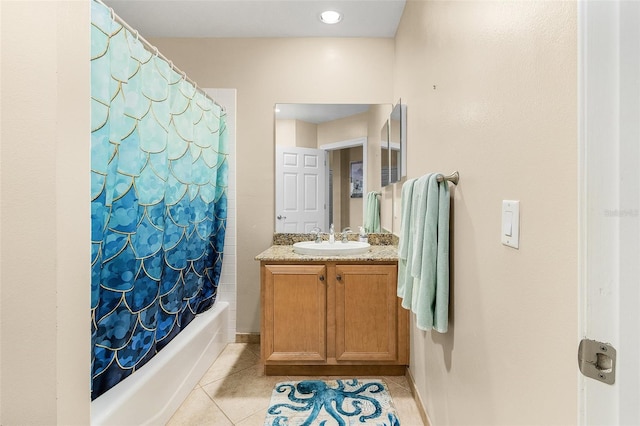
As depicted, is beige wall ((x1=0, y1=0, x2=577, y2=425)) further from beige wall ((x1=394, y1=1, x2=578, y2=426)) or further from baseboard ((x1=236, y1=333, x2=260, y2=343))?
baseboard ((x1=236, y1=333, x2=260, y2=343))

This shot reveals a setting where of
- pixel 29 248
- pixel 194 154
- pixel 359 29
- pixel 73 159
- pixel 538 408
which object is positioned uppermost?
pixel 359 29

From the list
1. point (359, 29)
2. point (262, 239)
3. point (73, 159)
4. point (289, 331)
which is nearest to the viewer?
point (73, 159)

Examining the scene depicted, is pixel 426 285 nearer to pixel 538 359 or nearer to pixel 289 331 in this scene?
pixel 538 359

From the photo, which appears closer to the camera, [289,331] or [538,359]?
[538,359]

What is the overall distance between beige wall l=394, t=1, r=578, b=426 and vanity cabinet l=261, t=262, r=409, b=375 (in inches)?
19.4

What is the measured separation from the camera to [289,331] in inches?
75.2

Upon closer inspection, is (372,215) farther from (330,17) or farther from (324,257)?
(330,17)

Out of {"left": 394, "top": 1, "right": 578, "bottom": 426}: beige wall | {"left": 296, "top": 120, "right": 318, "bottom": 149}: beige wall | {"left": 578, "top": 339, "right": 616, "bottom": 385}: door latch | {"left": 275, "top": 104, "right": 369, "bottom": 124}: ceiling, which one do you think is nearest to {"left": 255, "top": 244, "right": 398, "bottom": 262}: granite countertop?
{"left": 394, "top": 1, "right": 578, "bottom": 426}: beige wall

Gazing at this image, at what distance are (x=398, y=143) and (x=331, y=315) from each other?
118 centimetres

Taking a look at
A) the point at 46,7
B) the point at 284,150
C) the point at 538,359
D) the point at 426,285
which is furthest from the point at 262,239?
the point at 538,359

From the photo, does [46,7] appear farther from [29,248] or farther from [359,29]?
[359,29]

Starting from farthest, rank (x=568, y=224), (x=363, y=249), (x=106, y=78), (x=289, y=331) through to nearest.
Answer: (x=363, y=249)
(x=289, y=331)
(x=106, y=78)
(x=568, y=224)

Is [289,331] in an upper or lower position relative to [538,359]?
lower

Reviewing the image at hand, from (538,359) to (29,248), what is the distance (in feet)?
4.29
